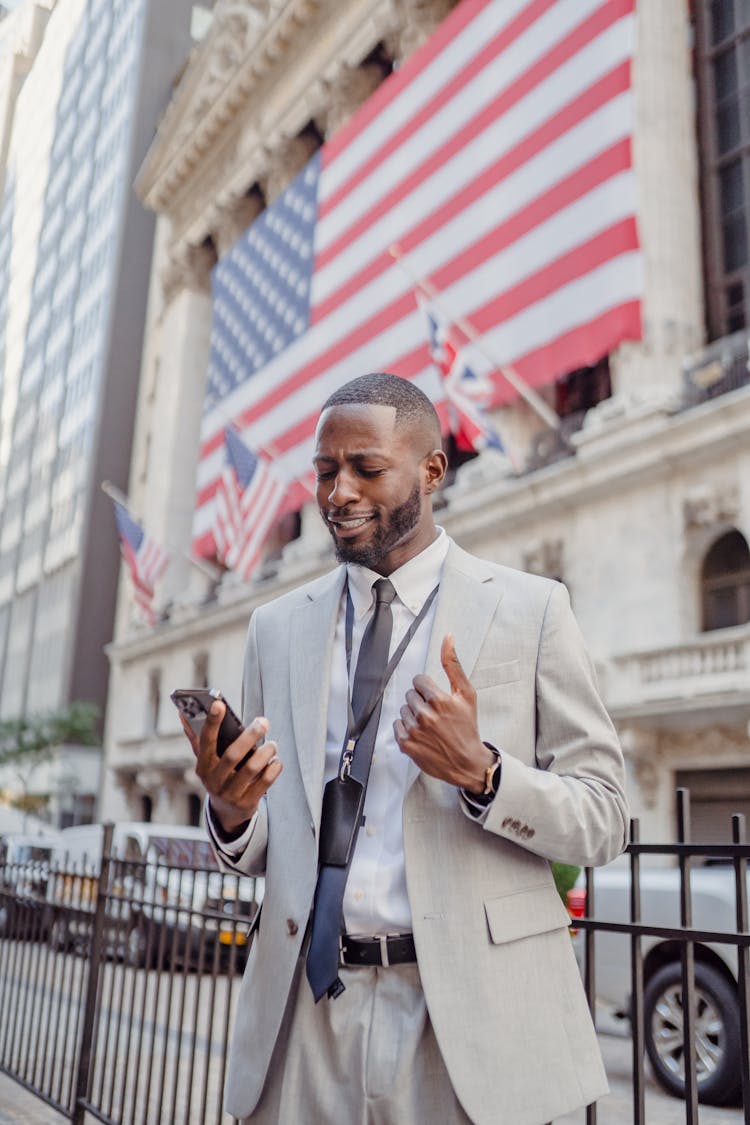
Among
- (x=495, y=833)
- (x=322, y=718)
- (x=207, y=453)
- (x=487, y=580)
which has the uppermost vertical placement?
(x=207, y=453)

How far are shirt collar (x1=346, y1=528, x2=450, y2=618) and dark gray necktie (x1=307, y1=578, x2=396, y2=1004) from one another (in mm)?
26

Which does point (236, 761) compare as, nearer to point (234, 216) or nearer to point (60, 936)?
point (60, 936)

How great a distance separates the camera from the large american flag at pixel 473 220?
16688 mm

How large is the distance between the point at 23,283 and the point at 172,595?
40.6 meters

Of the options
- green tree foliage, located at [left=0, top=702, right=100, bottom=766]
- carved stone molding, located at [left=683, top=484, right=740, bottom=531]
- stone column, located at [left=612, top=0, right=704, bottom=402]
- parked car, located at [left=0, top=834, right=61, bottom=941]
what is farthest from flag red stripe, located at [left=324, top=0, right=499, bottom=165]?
green tree foliage, located at [left=0, top=702, right=100, bottom=766]

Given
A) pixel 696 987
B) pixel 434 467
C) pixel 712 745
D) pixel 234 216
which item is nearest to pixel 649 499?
pixel 712 745

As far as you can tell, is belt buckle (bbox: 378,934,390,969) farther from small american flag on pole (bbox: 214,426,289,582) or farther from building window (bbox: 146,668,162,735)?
building window (bbox: 146,668,162,735)

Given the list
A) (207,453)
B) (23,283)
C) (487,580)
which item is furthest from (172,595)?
(23,283)

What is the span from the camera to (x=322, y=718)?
2.10m

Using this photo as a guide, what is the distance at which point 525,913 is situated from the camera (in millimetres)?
1948

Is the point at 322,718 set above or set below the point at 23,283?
below

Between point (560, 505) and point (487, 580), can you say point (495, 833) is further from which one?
point (560, 505)

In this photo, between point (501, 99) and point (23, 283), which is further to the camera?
point (23, 283)

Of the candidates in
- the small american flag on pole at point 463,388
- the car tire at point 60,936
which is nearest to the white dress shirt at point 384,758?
the car tire at point 60,936
